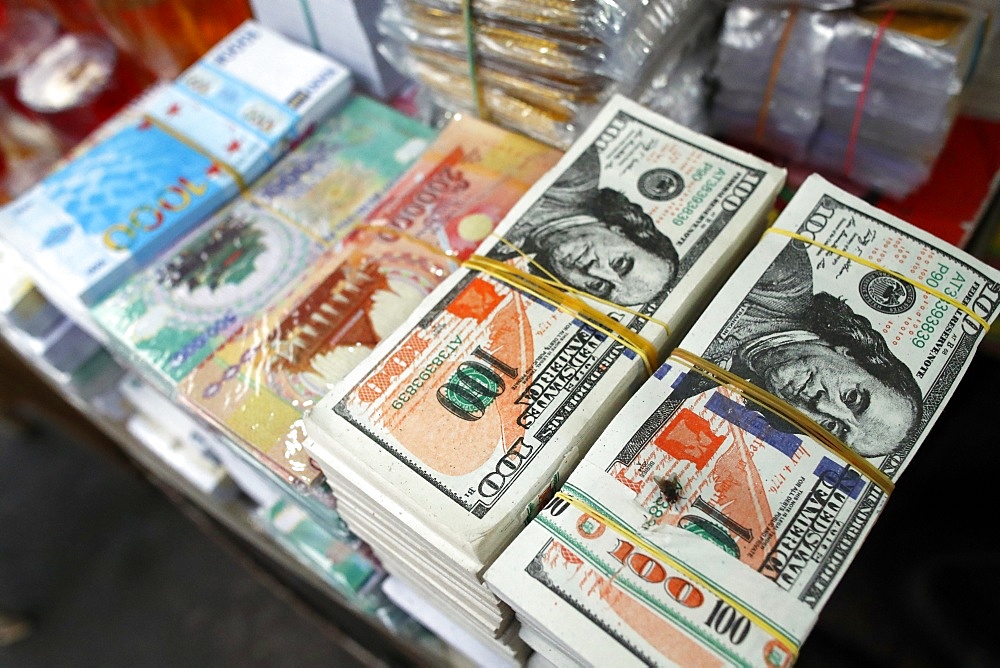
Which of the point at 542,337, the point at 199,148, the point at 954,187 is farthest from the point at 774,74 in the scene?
the point at 199,148

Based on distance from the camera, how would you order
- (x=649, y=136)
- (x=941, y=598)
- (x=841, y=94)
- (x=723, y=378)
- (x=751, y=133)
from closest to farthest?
(x=723, y=378) < (x=649, y=136) < (x=841, y=94) < (x=751, y=133) < (x=941, y=598)

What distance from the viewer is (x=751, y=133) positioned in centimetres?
120

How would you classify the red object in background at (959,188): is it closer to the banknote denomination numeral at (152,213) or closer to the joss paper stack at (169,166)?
the joss paper stack at (169,166)

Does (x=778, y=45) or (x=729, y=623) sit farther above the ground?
(x=778, y=45)

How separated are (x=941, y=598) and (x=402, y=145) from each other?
1360mm

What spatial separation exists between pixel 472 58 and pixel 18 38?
109 centimetres

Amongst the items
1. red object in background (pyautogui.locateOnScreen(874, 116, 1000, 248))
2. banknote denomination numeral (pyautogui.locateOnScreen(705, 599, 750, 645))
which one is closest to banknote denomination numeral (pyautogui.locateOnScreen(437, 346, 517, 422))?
banknote denomination numeral (pyautogui.locateOnScreen(705, 599, 750, 645))

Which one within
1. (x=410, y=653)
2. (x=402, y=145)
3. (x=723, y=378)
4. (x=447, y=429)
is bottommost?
(x=410, y=653)

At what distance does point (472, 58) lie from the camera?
43.3 inches

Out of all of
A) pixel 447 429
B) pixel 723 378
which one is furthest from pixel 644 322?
pixel 447 429

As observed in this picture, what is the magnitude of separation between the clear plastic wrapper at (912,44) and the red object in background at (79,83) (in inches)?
51.6

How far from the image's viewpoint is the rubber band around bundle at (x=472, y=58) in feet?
3.42

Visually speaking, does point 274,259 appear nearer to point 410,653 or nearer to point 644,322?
point 644,322

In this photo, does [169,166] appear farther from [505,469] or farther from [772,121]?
[772,121]
